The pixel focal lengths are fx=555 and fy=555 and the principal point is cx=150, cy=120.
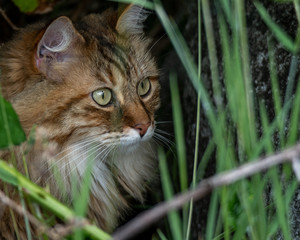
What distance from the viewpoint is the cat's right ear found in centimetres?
165

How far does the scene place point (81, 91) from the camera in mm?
1744

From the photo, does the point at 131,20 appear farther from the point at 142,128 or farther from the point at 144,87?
the point at 142,128

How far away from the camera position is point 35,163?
1.75 meters

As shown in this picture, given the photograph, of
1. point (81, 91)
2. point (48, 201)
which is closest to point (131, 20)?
point (81, 91)

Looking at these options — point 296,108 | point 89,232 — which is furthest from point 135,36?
point 89,232

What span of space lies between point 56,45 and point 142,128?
1.22 feet

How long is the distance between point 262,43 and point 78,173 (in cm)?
73

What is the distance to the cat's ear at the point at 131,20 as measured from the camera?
6.14 feet

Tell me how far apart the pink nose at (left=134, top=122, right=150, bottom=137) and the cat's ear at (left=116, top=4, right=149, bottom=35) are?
0.35 meters

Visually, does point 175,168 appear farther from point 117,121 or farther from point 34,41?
point 34,41

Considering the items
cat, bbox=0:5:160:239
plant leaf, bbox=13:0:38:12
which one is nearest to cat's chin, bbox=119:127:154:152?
cat, bbox=0:5:160:239

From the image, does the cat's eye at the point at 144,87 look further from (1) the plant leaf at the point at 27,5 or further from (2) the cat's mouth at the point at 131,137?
(1) the plant leaf at the point at 27,5

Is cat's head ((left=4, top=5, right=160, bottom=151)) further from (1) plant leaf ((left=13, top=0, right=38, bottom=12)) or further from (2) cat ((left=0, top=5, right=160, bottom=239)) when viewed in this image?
(1) plant leaf ((left=13, top=0, right=38, bottom=12))

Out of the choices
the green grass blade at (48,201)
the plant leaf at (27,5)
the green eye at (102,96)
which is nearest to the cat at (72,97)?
the green eye at (102,96)
